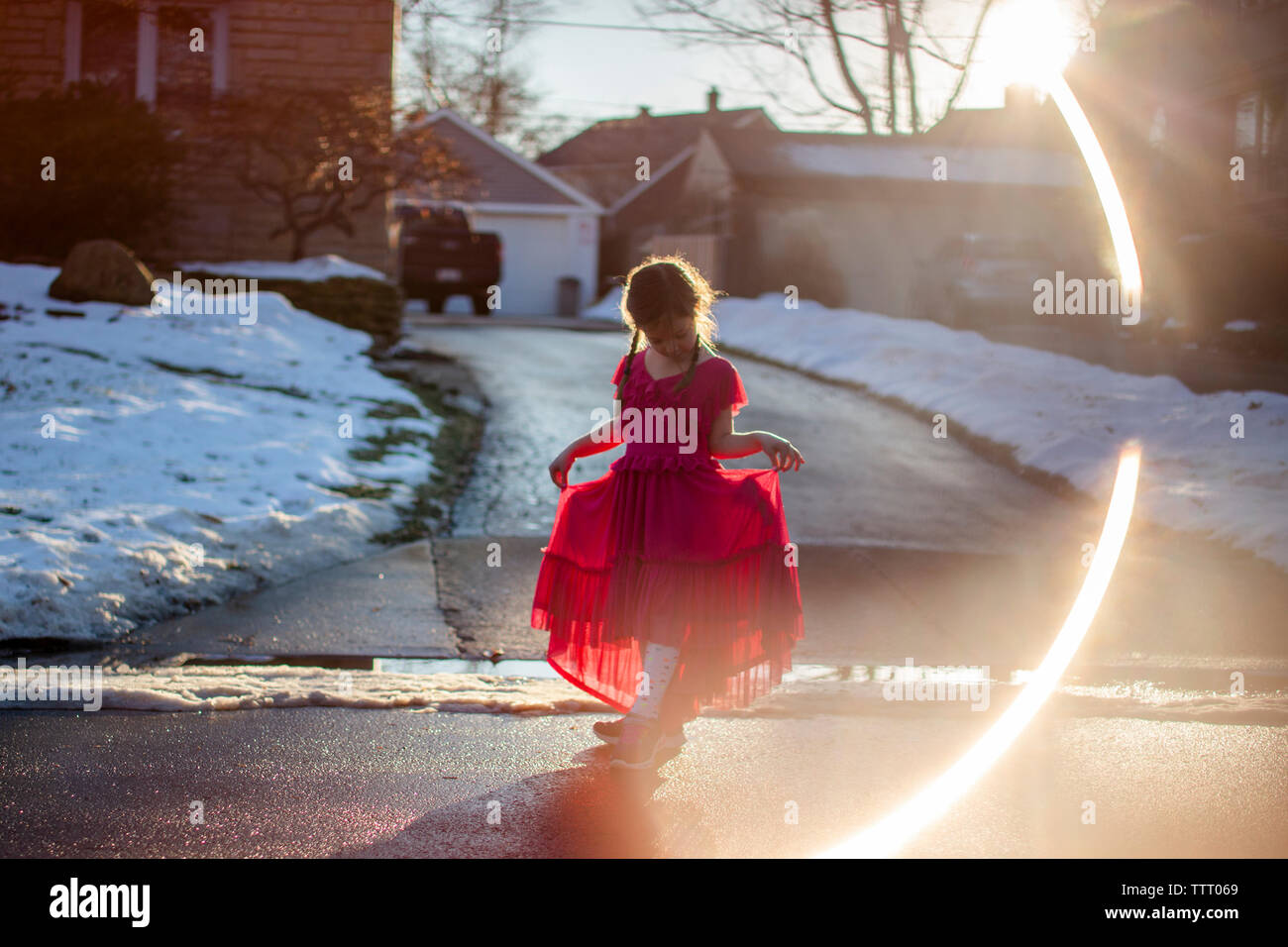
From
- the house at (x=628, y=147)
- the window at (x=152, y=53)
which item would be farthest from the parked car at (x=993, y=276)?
the house at (x=628, y=147)

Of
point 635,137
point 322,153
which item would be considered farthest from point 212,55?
point 635,137

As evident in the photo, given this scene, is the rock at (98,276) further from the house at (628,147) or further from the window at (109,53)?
the house at (628,147)

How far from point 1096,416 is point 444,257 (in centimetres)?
1950

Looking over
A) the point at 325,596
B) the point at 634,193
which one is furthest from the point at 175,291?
the point at 634,193

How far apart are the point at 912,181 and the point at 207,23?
14.1 meters

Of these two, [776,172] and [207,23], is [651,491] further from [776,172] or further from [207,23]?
[776,172]

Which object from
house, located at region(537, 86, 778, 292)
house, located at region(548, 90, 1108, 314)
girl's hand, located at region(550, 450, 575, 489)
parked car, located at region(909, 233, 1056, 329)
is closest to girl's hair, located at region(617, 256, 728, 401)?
girl's hand, located at region(550, 450, 575, 489)

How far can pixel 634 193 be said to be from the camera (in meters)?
42.9

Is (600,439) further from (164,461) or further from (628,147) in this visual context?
(628,147)

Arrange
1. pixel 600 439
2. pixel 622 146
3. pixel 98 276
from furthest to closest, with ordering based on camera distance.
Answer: pixel 622 146, pixel 98 276, pixel 600 439

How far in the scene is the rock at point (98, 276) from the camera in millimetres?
11539
